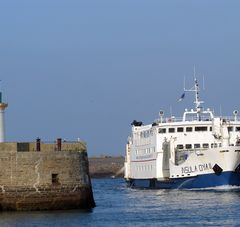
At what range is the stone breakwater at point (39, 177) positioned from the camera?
145 ft

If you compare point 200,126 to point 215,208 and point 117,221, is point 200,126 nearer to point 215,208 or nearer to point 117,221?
point 215,208

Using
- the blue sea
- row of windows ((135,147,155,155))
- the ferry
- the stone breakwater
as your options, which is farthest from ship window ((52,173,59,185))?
row of windows ((135,147,155,155))

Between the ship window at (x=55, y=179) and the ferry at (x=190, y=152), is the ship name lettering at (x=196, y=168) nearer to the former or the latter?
the ferry at (x=190, y=152)

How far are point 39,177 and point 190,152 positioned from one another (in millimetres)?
25656

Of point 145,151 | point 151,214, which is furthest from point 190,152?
point 151,214

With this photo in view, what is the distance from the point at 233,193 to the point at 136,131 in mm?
21709

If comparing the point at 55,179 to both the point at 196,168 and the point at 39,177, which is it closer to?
the point at 39,177

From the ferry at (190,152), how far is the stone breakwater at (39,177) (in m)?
21.9

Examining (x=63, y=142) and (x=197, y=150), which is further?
(x=197, y=150)

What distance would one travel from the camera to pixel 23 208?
4494 centimetres

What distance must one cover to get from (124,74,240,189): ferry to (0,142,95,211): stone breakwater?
21.9 metres

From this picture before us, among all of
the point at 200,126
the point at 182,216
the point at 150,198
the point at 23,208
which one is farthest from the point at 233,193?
the point at 23,208

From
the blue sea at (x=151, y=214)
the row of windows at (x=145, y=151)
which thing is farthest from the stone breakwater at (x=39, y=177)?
the row of windows at (x=145, y=151)

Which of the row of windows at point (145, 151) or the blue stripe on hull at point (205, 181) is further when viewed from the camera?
the row of windows at point (145, 151)
